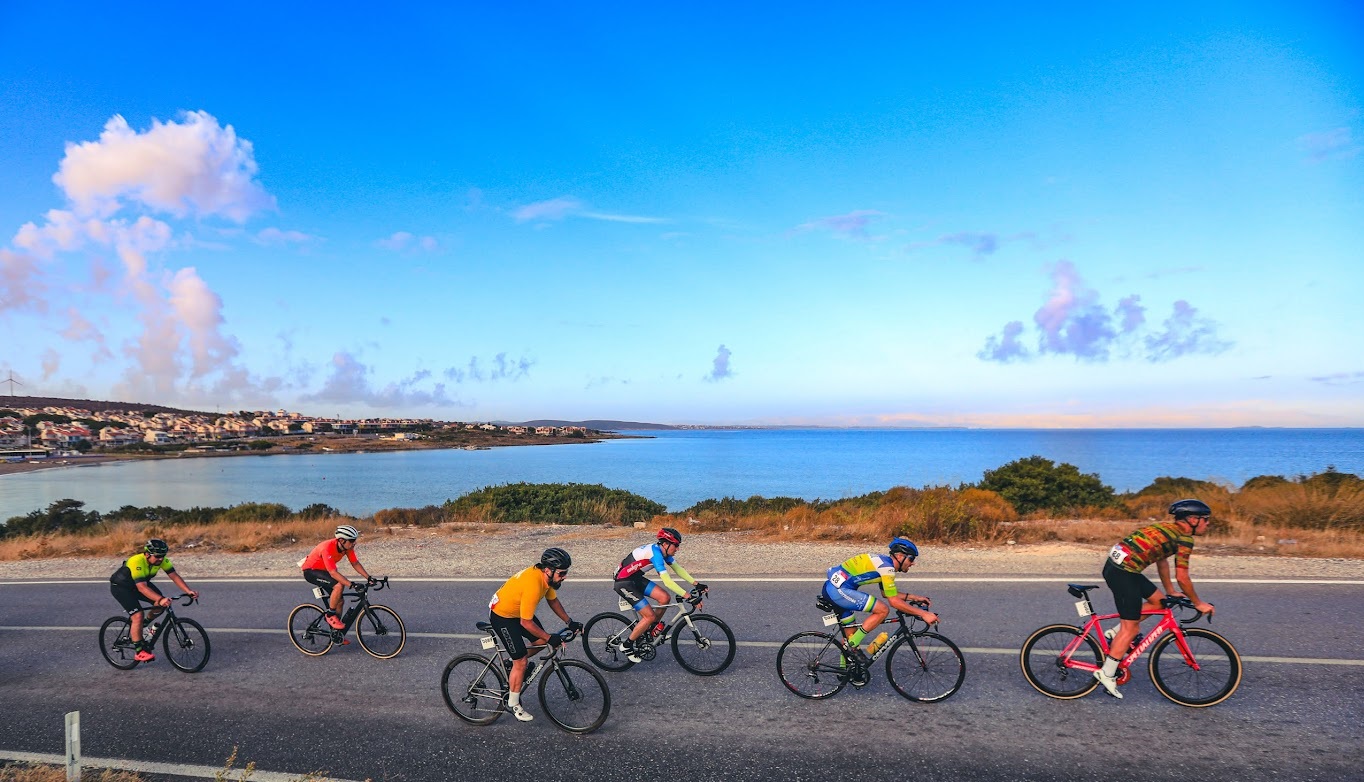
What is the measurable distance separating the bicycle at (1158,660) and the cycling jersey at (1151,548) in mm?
378

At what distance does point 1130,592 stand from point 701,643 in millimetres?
4105

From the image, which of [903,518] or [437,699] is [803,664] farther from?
[903,518]

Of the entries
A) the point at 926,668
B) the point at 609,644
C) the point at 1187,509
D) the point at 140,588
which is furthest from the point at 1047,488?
the point at 140,588

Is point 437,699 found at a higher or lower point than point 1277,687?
lower

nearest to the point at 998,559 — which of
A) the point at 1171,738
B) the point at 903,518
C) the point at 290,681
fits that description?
the point at 903,518

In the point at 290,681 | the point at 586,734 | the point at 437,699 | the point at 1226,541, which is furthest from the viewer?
the point at 1226,541

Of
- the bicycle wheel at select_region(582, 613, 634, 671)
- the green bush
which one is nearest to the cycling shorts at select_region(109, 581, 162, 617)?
the bicycle wheel at select_region(582, 613, 634, 671)

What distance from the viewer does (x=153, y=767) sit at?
521 centimetres

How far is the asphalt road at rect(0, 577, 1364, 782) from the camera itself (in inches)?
195

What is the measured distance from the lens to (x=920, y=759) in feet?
16.3

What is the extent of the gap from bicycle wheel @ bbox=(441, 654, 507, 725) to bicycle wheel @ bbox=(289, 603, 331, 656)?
2.91m

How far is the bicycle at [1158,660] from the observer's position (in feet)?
19.0

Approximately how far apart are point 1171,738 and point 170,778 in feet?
25.8

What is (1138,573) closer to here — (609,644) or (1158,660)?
(1158,660)
